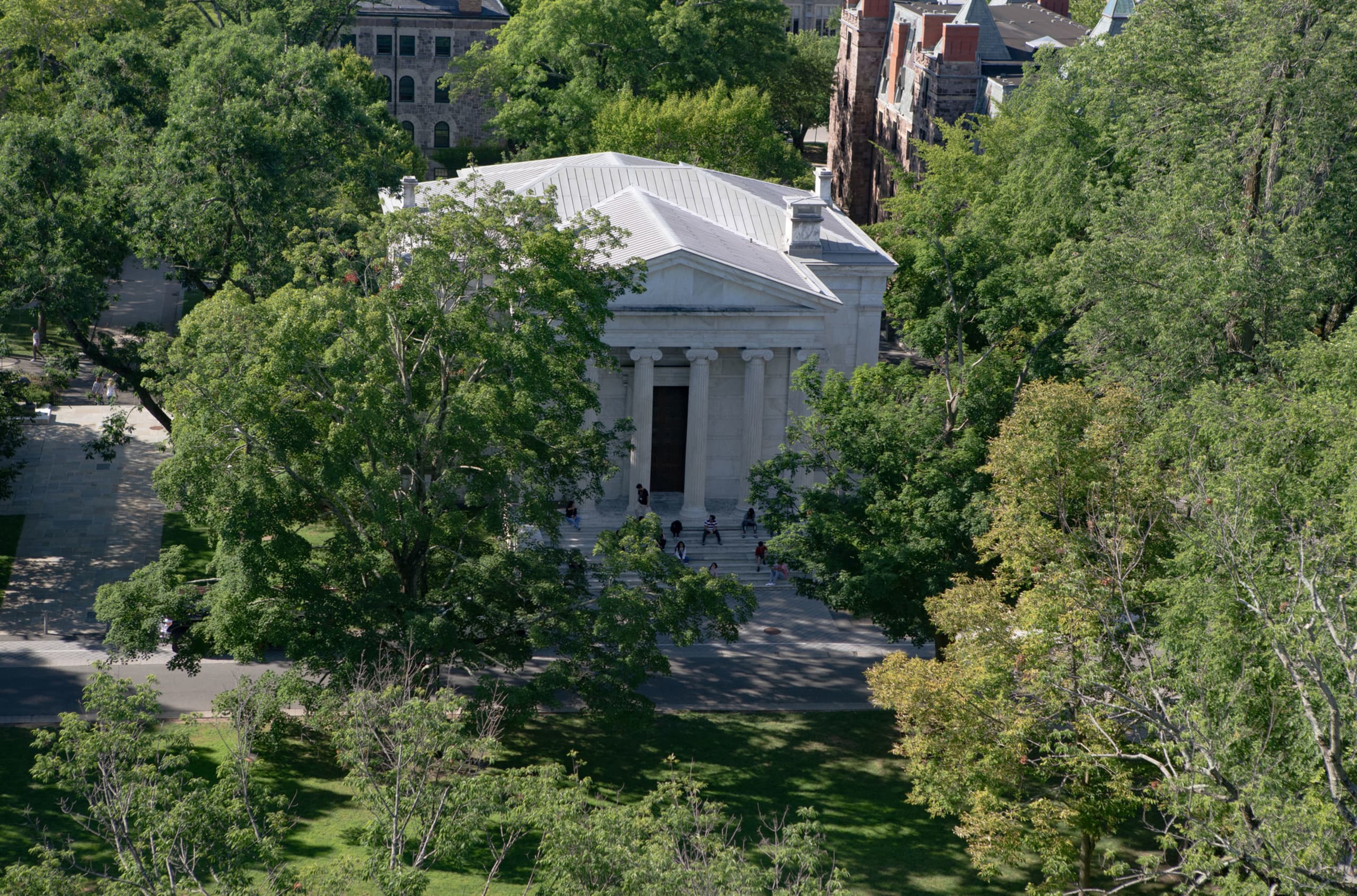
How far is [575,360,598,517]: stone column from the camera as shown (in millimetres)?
49094

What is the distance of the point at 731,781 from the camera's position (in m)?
36.9

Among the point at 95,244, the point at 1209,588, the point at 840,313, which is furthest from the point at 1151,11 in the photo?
the point at 95,244

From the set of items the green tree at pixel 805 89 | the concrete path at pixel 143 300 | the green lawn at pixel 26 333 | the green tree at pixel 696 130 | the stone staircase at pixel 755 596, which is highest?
the green tree at pixel 805 89

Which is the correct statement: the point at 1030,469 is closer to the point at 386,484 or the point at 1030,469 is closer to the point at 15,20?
the point at 386,484

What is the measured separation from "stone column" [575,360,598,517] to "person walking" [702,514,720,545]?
4144mm

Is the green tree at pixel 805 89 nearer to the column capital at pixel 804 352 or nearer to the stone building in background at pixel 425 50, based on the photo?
the stone building in background at pixel 425 50

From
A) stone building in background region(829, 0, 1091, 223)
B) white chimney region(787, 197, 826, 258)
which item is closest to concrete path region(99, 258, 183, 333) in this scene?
white chimney region(787, 197, 826, 258)

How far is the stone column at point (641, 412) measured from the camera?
48.6m

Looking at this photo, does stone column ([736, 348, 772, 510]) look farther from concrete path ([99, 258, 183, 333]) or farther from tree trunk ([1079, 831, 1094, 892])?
concrete path ([99, 258, 183, 333])

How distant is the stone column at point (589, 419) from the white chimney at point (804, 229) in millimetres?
8907

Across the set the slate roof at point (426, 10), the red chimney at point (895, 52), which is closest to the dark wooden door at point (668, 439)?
the red chimney at point (895, 52)

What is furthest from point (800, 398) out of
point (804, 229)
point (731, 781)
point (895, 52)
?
point (895, 52)

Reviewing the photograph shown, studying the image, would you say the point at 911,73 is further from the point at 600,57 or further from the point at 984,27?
the point at 600,57

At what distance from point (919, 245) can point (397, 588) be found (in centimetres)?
2014
